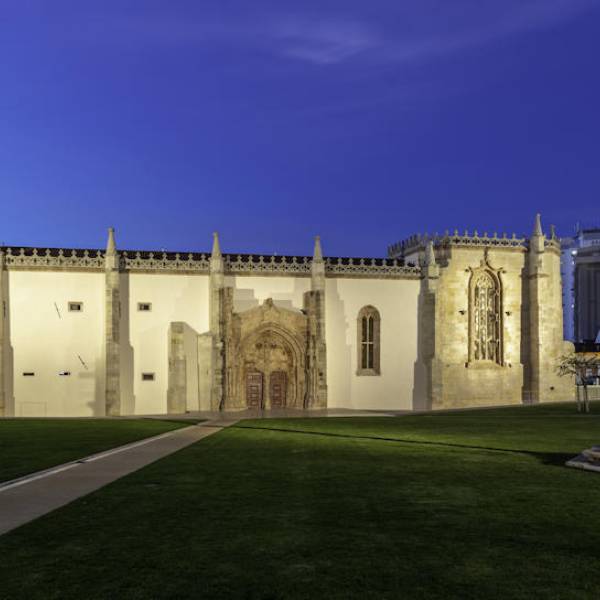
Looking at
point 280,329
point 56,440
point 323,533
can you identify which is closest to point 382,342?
point 280,329

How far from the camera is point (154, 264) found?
153 feet

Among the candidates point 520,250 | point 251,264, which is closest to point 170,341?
point 251,264

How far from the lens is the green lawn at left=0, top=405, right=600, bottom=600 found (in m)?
8.46

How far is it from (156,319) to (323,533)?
3661 cm

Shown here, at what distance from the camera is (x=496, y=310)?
52938mm

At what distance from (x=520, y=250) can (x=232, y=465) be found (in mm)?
40503

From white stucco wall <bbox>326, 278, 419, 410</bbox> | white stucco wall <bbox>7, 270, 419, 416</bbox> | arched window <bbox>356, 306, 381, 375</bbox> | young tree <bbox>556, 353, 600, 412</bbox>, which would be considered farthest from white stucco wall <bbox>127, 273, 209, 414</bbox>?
young tree <bbox>556, 353, 600, 412</bbox>

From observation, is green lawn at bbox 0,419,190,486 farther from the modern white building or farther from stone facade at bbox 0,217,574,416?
the modern white building

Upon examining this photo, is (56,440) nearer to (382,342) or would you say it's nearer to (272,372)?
(272,372)

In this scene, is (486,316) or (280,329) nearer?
(280,329)

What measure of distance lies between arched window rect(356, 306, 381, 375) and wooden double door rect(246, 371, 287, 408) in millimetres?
5753

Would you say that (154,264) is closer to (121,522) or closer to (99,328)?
(99,328)

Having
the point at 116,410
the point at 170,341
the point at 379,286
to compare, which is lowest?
the point at 116,410

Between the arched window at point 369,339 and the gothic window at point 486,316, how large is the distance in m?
7.36
